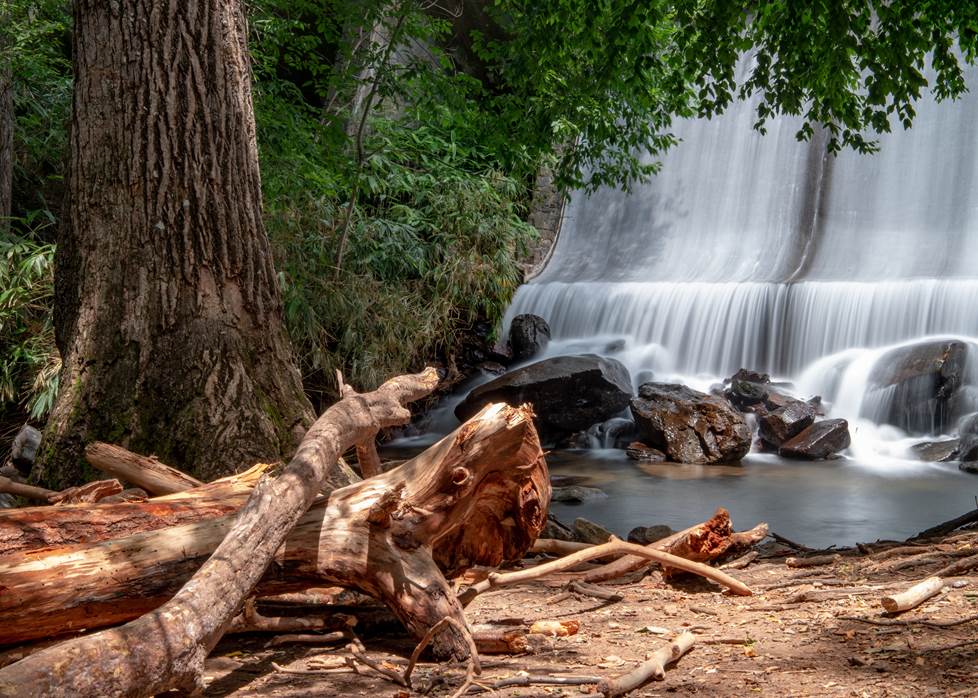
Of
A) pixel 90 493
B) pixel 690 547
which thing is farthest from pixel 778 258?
pixel 90 493

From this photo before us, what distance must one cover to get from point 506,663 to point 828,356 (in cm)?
1040

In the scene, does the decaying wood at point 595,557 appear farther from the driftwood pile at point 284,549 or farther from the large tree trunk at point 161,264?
the large tree trunk at point 161,264

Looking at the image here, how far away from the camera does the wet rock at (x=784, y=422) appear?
10.2 meters

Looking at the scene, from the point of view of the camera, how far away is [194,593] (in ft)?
6.55

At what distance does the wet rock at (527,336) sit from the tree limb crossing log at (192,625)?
10.3 metres

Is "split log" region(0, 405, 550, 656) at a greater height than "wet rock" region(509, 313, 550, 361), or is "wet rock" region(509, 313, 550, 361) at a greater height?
"wet rock" region(509, 313, 550, 361)

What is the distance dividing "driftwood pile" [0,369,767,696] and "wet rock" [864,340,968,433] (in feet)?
28.0

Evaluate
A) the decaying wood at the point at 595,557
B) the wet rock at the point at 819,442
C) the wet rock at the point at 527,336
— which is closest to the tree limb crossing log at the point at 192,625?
the decaying wood at the point at 595,557

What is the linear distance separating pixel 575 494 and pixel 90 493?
536 centimetres

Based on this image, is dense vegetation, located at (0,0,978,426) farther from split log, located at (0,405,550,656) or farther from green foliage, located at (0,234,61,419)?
split log, located at (0,405,550,656)

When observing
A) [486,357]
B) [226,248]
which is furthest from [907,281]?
[226,248]

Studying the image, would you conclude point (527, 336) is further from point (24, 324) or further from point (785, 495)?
point (24, 324)

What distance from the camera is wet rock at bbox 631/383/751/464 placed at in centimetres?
977

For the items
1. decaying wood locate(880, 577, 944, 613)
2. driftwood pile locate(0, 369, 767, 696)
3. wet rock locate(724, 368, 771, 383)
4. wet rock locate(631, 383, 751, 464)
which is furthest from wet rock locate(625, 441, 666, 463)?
driftwood pile locate(0, 369, 767, 696)
